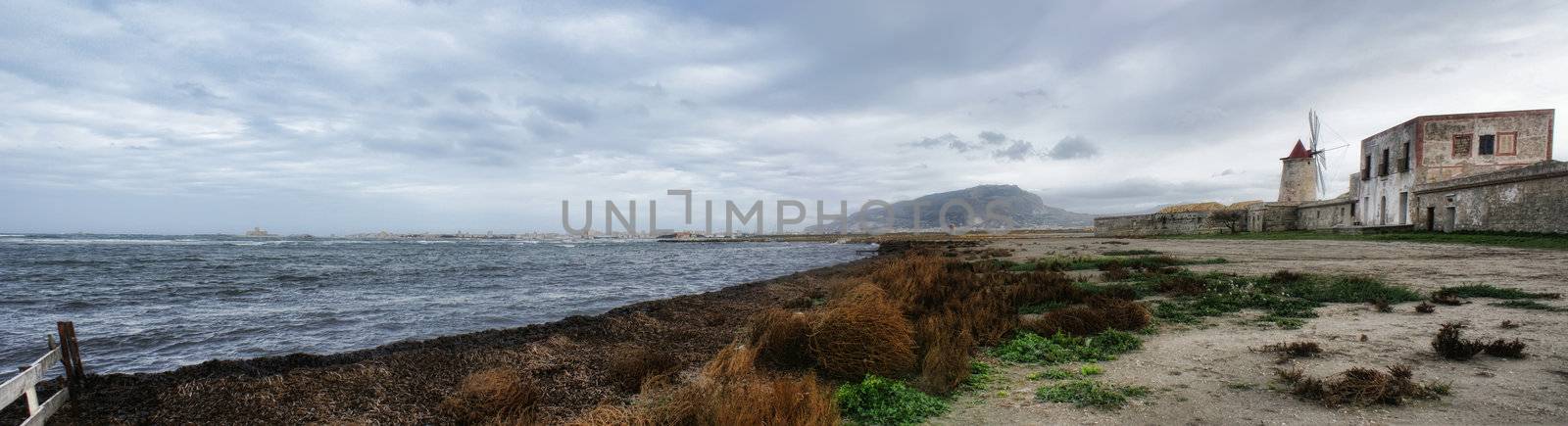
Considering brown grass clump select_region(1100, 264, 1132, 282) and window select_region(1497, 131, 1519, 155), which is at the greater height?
window select_region(1497, 131, 1519, 155)

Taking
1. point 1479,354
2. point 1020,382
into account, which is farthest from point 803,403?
point 1479,354

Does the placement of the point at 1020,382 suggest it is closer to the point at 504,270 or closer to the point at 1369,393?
the point at 1369,393

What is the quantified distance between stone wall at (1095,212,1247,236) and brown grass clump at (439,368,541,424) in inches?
1990

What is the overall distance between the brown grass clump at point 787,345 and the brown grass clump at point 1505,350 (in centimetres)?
635

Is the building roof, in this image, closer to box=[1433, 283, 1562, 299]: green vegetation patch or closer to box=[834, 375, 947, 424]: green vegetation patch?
box=[1433, 283, 1562, 299]: green vegetation patch

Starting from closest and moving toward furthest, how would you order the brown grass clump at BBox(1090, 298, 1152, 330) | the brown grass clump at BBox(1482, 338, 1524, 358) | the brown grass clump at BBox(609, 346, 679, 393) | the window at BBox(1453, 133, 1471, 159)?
1. the brown grass clump at BBox(1482, 338, 1524, 358)
2. the brown grass clump at BBox(609, 346, 679, 393)
3. the brown grass clump at BBox(1090, 298, 1152, 330)
4. the window at BBox(1453, 133, 1471, 159)

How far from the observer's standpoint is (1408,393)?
4.54 m

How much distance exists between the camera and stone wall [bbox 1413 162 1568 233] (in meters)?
20.6

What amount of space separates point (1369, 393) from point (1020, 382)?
8.23ft

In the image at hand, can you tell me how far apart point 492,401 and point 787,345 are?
3.30 m

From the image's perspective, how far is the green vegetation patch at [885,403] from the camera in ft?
16.8

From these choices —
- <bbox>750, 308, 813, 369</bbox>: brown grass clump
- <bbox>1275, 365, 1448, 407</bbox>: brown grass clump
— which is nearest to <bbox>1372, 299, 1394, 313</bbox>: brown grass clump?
<bbox>1275, 365, 1448, 407</bbox>: brown grass clump

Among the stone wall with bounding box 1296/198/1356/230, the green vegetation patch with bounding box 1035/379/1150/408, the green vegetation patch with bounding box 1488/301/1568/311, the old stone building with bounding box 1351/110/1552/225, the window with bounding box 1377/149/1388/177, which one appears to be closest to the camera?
the green vegetation patch with bounding box 1035/379/1150/408

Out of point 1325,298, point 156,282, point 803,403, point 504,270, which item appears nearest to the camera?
point 803,403
